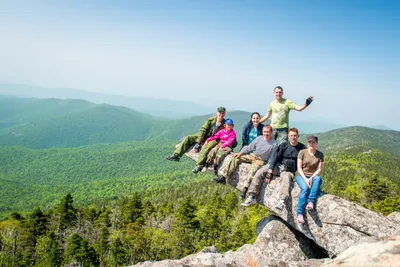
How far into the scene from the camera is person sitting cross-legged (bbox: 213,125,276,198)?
12.5 meters

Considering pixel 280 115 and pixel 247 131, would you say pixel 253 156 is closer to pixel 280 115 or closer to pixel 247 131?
pixel 247 131

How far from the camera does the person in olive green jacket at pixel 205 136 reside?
571 inches

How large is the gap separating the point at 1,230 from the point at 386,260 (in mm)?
76863

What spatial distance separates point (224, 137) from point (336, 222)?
283 inches

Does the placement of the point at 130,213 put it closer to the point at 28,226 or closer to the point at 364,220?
the point at 28,226

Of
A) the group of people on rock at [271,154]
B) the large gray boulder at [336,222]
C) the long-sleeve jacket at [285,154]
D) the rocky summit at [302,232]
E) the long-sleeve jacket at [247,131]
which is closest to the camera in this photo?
the rocky summit at [302,232]

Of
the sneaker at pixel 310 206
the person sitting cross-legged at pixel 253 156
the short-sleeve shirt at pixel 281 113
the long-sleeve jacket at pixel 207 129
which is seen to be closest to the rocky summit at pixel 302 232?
the person sitting cross-legged at pixel 253 156

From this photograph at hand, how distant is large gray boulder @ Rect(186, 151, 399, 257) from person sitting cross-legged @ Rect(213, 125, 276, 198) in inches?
62.4

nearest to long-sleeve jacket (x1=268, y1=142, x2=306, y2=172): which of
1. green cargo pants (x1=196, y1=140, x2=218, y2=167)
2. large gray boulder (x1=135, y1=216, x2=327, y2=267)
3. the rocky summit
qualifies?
the rocky summit

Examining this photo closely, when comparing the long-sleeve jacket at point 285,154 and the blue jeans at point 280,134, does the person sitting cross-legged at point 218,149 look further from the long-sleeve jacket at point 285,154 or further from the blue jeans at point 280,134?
the long-sleeve jacket at point 285,154

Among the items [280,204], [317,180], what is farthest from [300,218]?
[317,180]

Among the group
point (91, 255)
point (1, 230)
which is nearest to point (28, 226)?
point (1, 230)

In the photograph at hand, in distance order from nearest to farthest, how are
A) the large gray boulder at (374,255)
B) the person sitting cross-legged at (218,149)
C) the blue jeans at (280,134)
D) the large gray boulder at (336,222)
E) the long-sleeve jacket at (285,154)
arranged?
the large gray boulder at (374,255), the large gray boulder at (336,222), the long-sleeve jacket at (285,154), the blue jeans at (280,134), the person sitting cross-legged at (218,149)

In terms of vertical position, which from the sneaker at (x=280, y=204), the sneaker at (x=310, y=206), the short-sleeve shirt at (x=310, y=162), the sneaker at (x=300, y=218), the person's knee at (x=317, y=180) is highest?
the short-sleeve shirt at (x=310, y=162)
